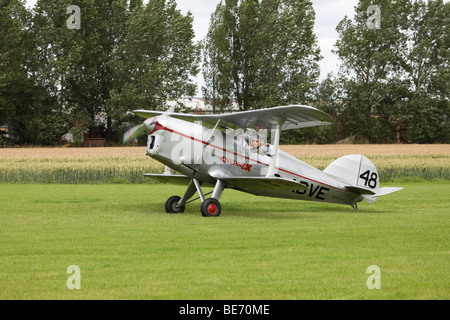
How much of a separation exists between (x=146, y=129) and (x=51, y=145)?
52419 millimetres

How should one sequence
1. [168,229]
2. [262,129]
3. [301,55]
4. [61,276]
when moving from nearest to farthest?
[61,276] → [168,229] → [262,129] → [301,55]

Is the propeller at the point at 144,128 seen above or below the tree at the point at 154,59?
below

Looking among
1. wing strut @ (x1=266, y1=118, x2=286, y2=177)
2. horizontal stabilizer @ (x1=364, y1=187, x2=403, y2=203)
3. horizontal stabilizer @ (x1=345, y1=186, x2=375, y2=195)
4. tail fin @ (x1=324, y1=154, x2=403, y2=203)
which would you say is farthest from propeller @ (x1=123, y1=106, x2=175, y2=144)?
horizontal stabilizer @ (x1=364, y1=187, x2=403, y2=203)

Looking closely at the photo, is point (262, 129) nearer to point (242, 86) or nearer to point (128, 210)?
point (128, 210)

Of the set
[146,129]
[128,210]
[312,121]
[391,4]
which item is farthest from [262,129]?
[391,4]

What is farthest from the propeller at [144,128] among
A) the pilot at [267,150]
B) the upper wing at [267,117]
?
the pilot at [267,150]

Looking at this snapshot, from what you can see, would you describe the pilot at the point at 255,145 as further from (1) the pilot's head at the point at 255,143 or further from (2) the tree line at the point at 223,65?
(2) the tree line at the point at 223,65

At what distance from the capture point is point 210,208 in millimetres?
16438

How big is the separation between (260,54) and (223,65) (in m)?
4.79

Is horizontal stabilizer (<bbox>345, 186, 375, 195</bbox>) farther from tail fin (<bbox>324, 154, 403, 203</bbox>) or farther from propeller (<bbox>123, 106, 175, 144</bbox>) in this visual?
propeller (<bbox>123, 106, 175, 144</bbox>)

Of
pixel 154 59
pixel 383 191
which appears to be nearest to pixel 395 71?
pixel 154 59

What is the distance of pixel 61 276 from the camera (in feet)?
28.6

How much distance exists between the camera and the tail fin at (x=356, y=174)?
60.0 feet

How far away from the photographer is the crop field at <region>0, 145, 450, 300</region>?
802 centimetres
